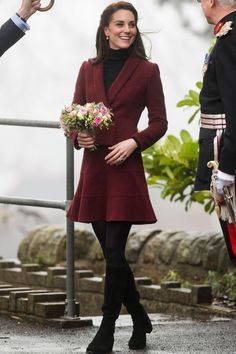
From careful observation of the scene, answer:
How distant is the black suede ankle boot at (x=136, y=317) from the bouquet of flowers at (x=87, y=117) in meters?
0.76

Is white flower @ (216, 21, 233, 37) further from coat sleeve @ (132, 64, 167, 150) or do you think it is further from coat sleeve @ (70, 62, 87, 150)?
A: coat sleeve @ (70, 62, 87, 150)

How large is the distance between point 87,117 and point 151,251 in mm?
4151

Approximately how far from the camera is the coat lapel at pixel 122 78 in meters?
6.73

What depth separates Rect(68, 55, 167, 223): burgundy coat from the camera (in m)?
6.66

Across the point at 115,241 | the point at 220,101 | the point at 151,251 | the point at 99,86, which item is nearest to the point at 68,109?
the point at 99,86

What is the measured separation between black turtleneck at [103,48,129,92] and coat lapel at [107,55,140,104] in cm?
3

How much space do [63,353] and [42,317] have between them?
1.18 metres

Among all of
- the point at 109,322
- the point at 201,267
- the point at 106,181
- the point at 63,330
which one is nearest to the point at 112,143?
the point at 106,181

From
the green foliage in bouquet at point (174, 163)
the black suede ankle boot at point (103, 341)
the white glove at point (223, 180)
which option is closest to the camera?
the white glove at point (223, 180)

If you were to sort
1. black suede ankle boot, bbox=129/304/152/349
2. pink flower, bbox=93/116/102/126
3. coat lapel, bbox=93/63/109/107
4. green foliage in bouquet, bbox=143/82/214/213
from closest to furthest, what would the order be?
pink flower, bbox=93/116/102/126
coat lapel, bbox=93/63/109/107
black suede ankle boot, bbox=129/304/152/349
green foliage in bouquet, bbox=143/82/214/213

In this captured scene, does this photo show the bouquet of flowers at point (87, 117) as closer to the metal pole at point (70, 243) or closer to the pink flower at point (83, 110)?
the pink flower at point (83, 110)

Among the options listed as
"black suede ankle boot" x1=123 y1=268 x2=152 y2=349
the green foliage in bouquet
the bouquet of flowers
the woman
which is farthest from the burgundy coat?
the green foliage in bouquet

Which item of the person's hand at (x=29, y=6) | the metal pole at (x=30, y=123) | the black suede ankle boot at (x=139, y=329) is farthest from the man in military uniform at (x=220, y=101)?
the metal pole at (x=30, y=123)

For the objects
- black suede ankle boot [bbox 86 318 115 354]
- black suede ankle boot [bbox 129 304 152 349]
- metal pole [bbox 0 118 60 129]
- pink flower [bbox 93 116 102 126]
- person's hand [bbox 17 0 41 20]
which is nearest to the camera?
person's hand [bbox 17 0 41 20]
